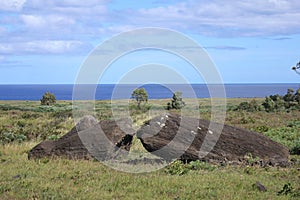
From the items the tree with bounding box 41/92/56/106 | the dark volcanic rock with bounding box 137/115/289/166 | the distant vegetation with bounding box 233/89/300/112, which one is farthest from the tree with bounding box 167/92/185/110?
the dark volcanic rock with bounding box 137/115/289/166

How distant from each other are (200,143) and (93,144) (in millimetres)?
3799

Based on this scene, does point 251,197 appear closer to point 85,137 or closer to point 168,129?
point 168,129

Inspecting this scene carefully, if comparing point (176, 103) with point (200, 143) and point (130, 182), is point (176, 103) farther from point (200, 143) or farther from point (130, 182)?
point (130, 182)

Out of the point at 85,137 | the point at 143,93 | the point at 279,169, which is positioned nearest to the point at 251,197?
the point at 279,169

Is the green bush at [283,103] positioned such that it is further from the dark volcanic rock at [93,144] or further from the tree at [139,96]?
the dark volcanic rock at [93,144]

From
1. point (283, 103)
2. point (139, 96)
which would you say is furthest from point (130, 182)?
point (139, 96)

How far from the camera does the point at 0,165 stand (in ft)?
50.3

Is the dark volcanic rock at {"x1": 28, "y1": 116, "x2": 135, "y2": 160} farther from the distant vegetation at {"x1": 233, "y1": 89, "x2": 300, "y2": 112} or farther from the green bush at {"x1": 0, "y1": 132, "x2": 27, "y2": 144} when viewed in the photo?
the distant vegetation at {"x1": 233, "y1": 89, "x2": 300, "y2": 112}

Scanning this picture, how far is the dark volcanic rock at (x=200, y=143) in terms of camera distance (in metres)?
15.9

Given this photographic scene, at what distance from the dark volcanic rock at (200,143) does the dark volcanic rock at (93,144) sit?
0.99 metres

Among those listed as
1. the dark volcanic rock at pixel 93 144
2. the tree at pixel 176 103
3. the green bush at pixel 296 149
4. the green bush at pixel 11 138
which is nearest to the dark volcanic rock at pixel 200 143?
the dark volcanic rock at pixel 93 144

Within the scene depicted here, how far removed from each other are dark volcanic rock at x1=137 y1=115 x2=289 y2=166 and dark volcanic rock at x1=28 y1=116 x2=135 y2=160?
3.24ft

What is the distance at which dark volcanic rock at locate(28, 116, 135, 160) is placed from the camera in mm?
16828

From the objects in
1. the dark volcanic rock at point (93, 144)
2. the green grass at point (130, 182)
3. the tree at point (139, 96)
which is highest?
the tree at point (139, 96)
